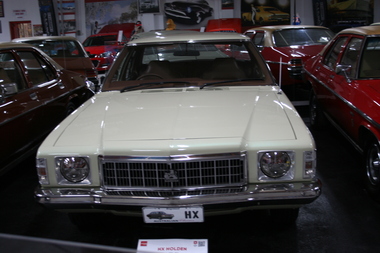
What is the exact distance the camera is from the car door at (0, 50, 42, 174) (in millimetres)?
3590

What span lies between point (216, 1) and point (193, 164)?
7.53m

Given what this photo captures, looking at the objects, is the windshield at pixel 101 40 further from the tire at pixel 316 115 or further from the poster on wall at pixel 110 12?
the tire at pixel 316 115

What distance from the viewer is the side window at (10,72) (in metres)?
4.08

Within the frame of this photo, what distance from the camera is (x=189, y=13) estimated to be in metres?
9.96

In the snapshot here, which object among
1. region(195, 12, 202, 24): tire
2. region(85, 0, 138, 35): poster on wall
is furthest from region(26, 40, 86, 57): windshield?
region(195, 12, 202, 24): tire

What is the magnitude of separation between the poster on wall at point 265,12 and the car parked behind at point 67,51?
4.59 meters

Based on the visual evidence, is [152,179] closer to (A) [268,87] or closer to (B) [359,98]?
(A) [268,87]

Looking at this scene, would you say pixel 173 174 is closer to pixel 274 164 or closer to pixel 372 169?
pixel 274 164

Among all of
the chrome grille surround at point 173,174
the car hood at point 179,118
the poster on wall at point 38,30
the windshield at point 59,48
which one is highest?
the poster on wall at point 38,30

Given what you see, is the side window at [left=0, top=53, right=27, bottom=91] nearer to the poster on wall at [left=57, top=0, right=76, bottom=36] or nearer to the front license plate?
the front license plate

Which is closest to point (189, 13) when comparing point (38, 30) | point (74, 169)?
point (38, 30)

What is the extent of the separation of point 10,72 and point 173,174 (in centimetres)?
266

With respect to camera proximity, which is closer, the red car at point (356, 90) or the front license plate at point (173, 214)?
the front license plate at point (173, 214)

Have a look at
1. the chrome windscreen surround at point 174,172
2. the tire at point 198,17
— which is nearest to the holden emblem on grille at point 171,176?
the chrome windscreen surround at point 174,172
